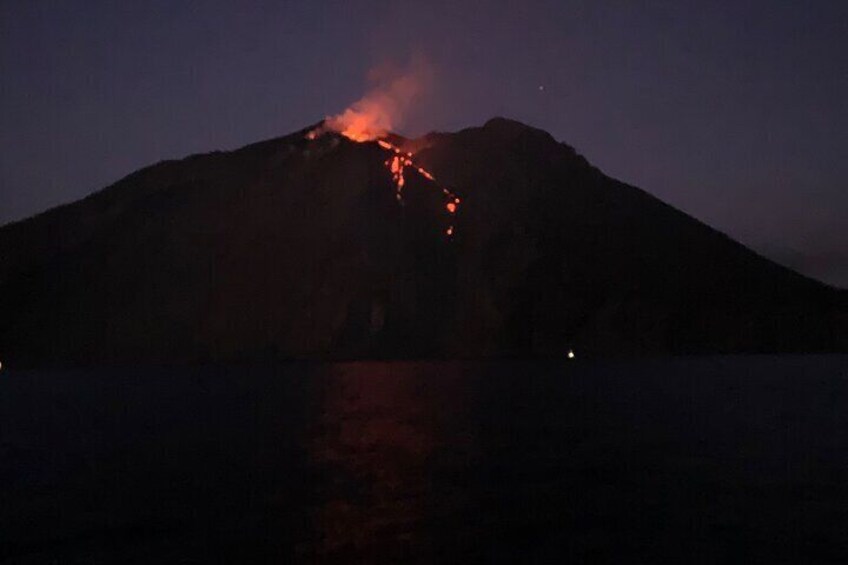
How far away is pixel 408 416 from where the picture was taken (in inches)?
2349

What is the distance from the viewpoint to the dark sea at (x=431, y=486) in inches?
893

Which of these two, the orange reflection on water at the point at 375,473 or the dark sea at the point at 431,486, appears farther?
the orange reflection on water at the point at 375,473

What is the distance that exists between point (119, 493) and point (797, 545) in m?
22.5

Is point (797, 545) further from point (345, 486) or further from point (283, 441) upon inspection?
point (283, 441)

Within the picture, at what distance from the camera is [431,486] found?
31.2 meters

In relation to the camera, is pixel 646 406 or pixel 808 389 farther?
pixel 808 389

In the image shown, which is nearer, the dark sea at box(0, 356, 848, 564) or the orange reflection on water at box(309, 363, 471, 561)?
the dark sea at box(0, 356, 848, 564)

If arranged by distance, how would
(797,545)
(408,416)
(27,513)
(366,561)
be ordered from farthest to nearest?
(408,416)
(27,513)
(797,545)
(366,561)

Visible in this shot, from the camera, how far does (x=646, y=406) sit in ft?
221

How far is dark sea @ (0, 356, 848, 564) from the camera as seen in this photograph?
2267cm

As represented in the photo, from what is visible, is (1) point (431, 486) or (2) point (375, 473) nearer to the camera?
(1) point (431, 486)

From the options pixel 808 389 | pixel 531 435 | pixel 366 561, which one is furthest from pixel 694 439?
pixel 808 389

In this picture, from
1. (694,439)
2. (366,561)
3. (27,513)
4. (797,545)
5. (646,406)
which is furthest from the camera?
(646,406)

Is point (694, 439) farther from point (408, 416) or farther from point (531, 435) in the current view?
point (408, 416)
